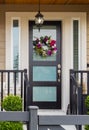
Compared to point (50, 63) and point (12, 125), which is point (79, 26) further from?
point (12, 125)

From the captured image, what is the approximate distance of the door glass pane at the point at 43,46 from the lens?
25.5 ft

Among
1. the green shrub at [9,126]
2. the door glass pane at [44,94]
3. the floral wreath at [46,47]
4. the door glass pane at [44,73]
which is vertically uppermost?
the floral wreath at [46,47]

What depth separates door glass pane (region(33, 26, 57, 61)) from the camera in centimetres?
779

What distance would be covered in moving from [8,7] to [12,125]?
3.43 m

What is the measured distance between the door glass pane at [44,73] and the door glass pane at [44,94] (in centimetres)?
19

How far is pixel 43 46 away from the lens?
782cm

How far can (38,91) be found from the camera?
25.6 feet

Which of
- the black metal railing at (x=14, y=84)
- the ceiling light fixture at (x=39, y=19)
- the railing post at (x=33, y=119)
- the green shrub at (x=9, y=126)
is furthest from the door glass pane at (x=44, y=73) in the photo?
the railing post at (x=33, y=119)

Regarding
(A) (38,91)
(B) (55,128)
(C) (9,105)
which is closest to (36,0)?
(A) (38,91)

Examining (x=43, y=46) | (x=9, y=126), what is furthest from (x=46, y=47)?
(x=9, y=126)

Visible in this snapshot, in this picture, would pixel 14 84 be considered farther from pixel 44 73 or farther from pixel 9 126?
pixel 44 73

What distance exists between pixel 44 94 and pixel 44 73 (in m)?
0.45

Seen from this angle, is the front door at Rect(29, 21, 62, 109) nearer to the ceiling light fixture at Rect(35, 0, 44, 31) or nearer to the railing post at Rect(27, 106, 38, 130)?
the ceiling light fixture at Rect(35, 0, 44, 31)

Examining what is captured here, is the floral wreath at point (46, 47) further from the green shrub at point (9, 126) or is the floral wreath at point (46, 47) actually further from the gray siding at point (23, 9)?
the green shrub at point (9, 126)
